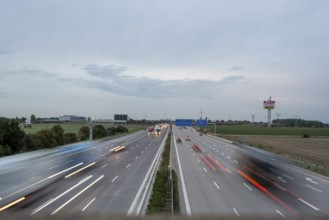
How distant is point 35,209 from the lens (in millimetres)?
18203

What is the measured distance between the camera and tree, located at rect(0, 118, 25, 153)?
48.5 meters

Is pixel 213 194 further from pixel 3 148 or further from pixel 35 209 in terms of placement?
pixel 3 148

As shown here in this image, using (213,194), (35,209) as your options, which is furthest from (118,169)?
(35,209)

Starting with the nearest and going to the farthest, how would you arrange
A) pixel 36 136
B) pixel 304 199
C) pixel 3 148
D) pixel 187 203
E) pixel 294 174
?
pixel 187 203, pixel 304 199, pixel 294 174, pixel 3 148, pixel 36 136

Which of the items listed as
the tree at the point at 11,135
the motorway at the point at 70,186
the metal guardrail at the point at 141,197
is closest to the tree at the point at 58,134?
the tree at the point at 11,135

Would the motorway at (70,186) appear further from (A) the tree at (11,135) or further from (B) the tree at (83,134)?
(B) the tree at (83,134)

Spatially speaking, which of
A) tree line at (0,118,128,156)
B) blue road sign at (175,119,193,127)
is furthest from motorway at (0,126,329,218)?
blue road sign at (175,119,193,127)

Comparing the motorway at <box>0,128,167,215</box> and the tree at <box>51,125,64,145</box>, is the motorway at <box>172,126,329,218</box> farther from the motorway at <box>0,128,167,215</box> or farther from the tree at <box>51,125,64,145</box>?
the tree at <box>51,125,64,145</box>

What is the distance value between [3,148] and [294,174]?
37.3 meters


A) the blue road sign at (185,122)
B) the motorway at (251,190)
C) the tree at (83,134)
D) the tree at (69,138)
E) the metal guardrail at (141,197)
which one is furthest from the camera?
the blue road sign at (185,122)

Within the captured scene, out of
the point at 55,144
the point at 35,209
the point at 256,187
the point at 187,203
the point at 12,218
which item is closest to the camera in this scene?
the point at 12,218

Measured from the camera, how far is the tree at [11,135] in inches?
1909

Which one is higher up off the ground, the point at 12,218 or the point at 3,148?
the point at 12,218

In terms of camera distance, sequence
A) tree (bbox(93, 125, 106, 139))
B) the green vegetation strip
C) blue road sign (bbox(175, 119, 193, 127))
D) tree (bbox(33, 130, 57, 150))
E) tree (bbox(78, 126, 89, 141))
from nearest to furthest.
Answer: the green vegetation strip → tree (bbox(33, 130, 57, 150)) → tree (bbox(78, 126, 89, 141)) → blue road sign (bbox(175, 119, 193, 127)) → tree (bbox(93, 125, 106, 139))
